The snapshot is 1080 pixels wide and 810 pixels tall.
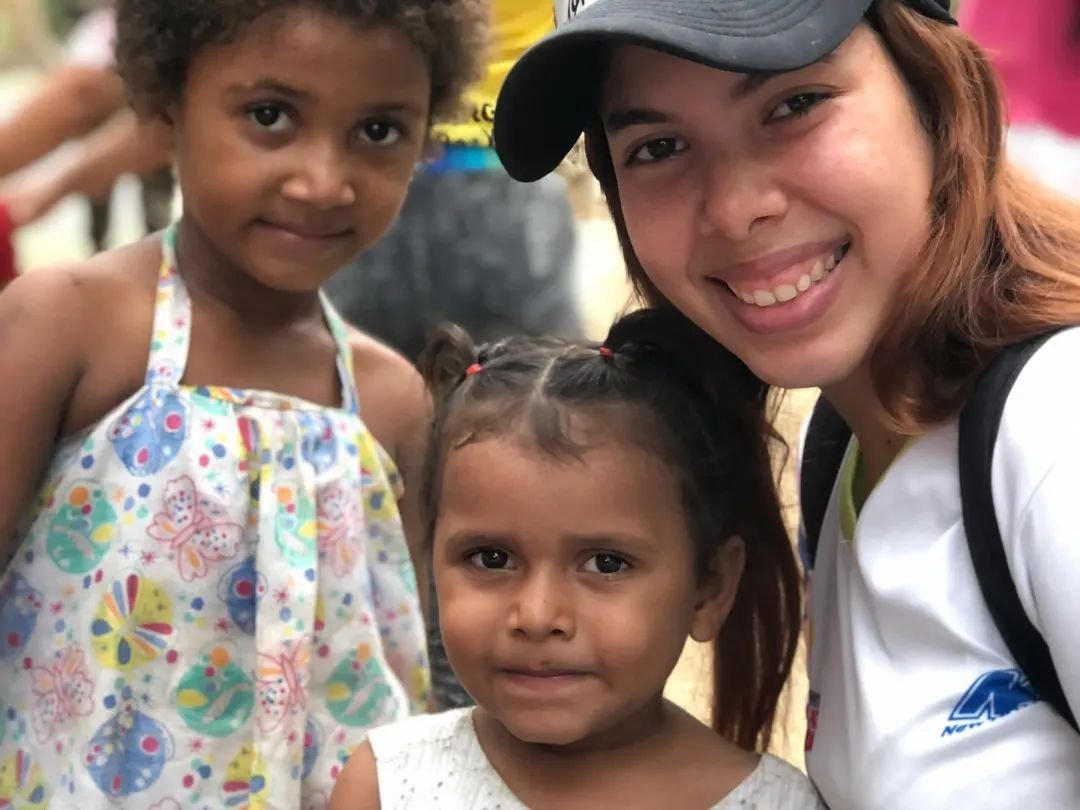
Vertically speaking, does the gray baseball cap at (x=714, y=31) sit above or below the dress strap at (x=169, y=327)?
above

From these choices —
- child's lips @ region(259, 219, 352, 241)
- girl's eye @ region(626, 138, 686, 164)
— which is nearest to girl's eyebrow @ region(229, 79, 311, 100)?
child's lips @ region(259, 219, 352, 241)

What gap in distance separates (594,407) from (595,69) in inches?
10.3

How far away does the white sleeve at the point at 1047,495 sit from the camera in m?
0.73

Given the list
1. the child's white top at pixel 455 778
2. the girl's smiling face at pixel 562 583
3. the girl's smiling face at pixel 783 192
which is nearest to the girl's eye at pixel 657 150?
the girl's smiling face at pixel 783 192

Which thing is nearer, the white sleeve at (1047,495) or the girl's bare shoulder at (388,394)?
the white sleeve at (1047,495)

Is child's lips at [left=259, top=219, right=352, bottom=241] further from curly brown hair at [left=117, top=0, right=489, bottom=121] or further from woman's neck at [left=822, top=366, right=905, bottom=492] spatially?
woman's neck at [left=822, top=366, right=905, bottom=492]

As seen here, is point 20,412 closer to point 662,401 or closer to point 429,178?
point 662,401

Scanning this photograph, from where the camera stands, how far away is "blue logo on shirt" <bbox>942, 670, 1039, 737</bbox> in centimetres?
81

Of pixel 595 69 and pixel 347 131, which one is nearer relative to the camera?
pixel 595 69

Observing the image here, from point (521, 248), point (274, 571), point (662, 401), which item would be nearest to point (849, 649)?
point (662, 401)

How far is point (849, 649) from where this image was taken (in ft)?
3.07

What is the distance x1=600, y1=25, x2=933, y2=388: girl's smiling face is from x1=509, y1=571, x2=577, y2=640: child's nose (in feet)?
0.74

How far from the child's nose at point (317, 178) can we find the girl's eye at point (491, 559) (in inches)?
15.0

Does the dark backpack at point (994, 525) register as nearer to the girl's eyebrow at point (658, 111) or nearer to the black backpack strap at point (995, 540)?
the black backpack strap at point (995, 540)
